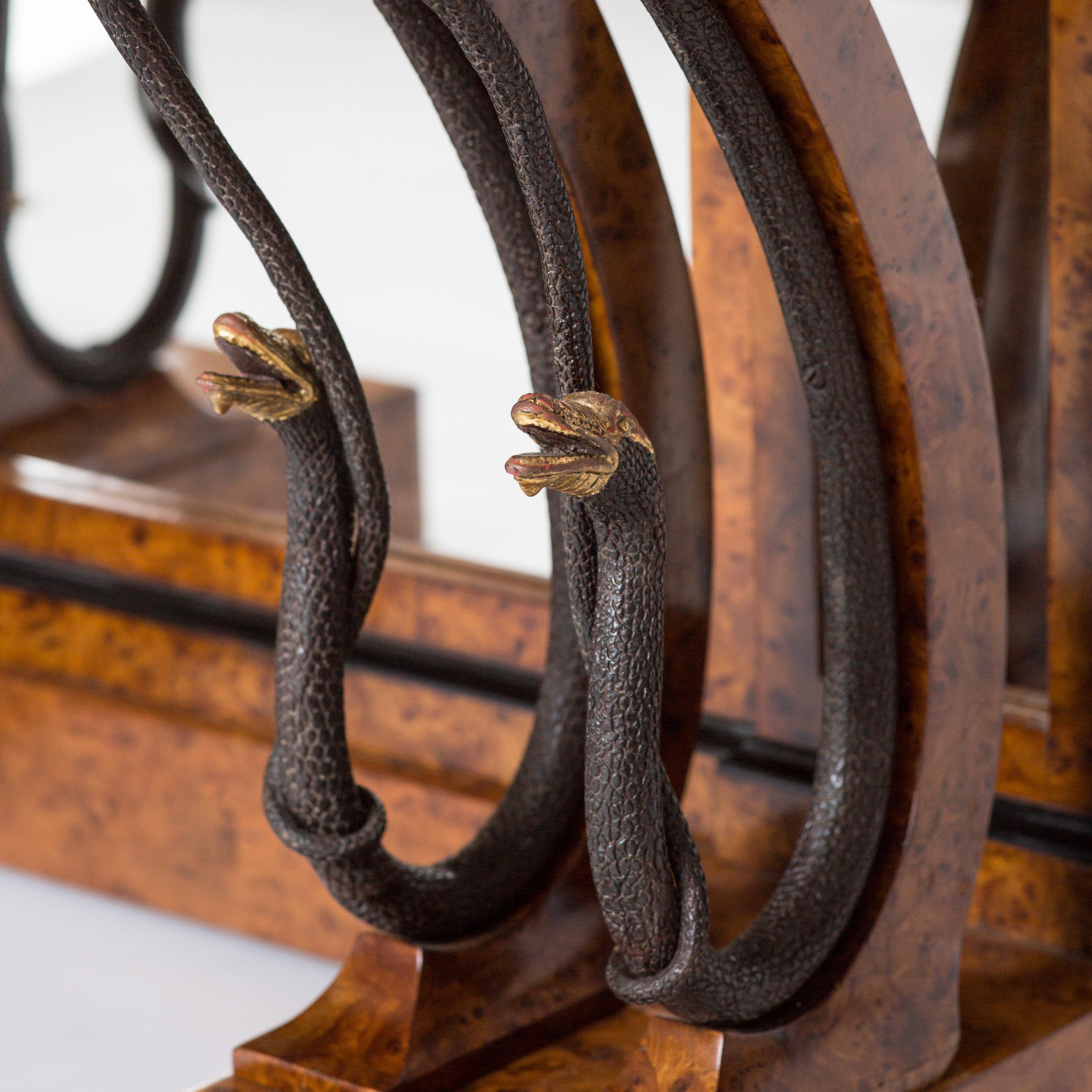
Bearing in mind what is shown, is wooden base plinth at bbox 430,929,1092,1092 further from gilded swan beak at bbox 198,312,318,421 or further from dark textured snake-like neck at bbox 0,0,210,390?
dark textured snake-like neck at bbox 0,0,210,390

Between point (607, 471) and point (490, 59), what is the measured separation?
18 centimetres

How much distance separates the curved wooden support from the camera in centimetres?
82

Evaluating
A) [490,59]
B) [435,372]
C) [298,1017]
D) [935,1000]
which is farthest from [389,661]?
[435,372]

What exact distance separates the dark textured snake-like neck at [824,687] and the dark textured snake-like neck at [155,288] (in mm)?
906

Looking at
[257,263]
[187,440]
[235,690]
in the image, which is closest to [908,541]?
[235,690]

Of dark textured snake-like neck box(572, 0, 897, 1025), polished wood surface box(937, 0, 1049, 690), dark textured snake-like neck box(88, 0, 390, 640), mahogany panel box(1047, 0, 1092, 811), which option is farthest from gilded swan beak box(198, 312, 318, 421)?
polished wood surface box(937, 0, 1049, 690)

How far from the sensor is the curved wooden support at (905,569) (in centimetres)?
82

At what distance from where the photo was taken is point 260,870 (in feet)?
4.34

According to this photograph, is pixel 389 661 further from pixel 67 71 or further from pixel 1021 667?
pixel 67 71

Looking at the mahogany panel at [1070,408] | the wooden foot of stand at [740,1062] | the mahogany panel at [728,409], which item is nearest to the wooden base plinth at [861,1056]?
the wooden foot of stand at [740,1062]

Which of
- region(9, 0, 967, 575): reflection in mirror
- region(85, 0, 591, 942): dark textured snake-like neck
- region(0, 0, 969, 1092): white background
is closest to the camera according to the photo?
region(85, 0, 591, 942): dark textured snake-like neck

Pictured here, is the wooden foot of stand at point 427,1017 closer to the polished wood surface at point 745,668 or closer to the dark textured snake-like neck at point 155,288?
the polished wood surface at point 745,668

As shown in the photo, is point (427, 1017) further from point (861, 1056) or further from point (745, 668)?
point (745, 668)

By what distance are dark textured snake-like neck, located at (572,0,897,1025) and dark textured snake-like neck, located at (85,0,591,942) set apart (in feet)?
0.25
